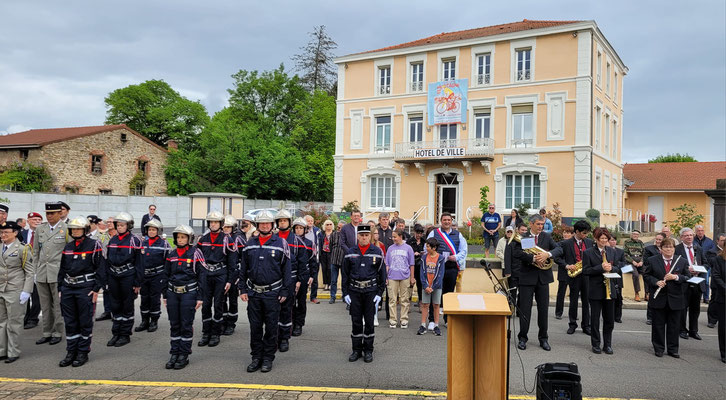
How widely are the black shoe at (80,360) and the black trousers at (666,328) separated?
835 centimetres

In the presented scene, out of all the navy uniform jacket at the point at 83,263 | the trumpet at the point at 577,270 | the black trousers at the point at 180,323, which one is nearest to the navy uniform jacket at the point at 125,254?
the navy uniform jacket at the point at 83,263

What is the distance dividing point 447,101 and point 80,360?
25899mm

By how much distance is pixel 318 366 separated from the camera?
709 centimetres

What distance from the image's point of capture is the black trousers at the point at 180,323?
277 inches

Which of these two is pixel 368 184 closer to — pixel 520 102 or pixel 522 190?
pixel 522 190

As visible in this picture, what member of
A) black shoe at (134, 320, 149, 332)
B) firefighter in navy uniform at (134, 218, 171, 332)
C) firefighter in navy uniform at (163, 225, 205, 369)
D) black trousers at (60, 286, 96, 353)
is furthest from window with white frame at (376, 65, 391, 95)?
black trousers at (60, 286, 96, 353)

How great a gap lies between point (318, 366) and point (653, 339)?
5.15m

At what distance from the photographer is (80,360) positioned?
23.3ft

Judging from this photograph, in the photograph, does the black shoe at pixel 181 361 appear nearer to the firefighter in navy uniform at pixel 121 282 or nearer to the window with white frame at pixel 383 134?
the firefighter in navy uniform at pixel 121 282

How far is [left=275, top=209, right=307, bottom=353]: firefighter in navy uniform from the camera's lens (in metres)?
7.81

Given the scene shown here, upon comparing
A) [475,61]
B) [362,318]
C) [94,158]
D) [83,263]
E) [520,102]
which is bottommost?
[362,318]

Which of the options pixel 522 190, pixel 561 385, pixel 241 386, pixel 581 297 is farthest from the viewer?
pixel 522 190

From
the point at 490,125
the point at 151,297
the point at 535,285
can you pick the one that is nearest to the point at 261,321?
the point at 151,297

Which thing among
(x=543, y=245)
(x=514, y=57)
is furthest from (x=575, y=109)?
(x=543, y=245)
